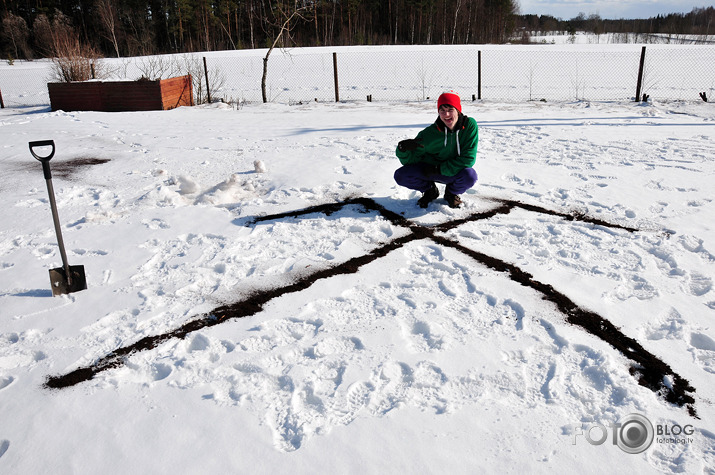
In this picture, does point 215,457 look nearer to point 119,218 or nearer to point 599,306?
point 599,306

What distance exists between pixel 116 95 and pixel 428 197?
30.9ft

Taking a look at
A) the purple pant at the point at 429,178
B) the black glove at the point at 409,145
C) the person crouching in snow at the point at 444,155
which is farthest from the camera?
the purple pant at the point at 429,178

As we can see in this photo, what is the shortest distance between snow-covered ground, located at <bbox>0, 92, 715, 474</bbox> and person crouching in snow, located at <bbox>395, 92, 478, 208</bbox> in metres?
0.24

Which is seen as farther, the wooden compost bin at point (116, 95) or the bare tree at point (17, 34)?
the bare tree at point (17, 34)

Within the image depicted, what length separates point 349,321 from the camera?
275 centimetres

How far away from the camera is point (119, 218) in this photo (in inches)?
168

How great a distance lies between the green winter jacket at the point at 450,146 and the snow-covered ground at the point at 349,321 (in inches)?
17.9

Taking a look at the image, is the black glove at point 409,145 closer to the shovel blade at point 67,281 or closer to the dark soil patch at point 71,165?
the shovel blade at point 67,281

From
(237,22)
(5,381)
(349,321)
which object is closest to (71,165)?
(5,381)

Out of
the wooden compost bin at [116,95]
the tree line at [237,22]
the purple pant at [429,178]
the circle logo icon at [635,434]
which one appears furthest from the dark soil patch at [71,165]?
the tree line at [237,22]

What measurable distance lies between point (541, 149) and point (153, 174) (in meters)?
4.87

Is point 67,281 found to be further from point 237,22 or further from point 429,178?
point 237,22

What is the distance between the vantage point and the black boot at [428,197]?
14.4 ft

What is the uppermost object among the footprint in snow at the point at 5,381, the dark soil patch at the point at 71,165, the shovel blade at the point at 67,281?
the dark soil patch at the point at 71,165
